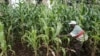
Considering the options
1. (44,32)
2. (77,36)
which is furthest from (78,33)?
(44,32)

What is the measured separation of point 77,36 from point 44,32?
1.58 feet

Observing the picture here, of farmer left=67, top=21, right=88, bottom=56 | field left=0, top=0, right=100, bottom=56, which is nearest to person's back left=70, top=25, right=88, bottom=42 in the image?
farmer left=67, top=21, right=88, bottom=56

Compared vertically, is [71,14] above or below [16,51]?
above

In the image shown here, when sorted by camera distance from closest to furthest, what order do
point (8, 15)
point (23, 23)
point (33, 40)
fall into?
point (33, 40) → point (23, 23) → point (8, 15)

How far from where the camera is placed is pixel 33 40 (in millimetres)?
3193

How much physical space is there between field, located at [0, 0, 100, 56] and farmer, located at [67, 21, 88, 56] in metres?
0.08

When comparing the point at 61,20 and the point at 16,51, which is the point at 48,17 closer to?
the point at 61,20

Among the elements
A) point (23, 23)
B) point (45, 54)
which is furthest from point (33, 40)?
point (23, 23)

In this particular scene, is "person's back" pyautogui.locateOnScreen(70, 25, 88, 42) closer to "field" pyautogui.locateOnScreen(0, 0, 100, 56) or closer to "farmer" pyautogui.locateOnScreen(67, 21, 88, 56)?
"farmer" pyautogui.locateOnScreen(67, 21, 88, 56)

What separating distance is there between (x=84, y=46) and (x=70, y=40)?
0.21 meters

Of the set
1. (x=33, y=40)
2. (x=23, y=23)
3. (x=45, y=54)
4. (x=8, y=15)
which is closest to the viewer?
(x=33, y=40)

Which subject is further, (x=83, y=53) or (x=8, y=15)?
(x=8, y=15)

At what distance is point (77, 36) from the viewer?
3.33m

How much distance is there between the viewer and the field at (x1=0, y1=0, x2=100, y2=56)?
3250mm
